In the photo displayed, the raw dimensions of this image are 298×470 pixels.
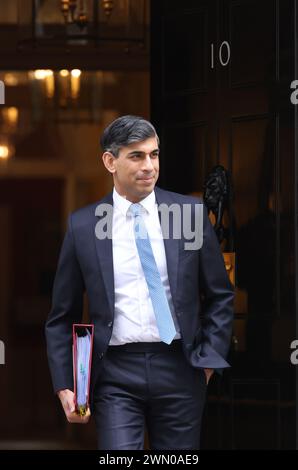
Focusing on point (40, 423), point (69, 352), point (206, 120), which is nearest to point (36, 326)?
point (40, 423)

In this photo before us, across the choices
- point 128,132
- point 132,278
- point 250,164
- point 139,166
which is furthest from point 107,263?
point 250,164

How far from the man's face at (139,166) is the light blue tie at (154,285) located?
0.14 metres

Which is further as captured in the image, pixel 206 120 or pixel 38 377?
pixel 38 377

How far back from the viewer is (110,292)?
4973 millimetres

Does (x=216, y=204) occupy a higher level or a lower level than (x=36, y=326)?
higher

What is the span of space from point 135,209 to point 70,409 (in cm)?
83

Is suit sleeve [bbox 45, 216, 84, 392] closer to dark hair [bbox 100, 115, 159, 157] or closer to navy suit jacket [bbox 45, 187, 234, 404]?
navy suit jacket [bbox 45, 187, 234, 404]

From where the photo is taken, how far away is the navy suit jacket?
5000 mm

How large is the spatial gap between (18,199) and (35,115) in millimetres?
2242

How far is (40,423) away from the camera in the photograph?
36.1 feet

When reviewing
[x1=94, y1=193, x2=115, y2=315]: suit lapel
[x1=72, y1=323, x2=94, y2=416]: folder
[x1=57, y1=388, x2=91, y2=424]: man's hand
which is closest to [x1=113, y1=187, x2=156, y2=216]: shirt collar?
[x1=94, y1=193, x2=115, y2=315]: suit lapel

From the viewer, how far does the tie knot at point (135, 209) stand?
16.6 ft

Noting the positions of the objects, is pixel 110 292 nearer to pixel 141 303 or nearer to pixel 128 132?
pixel 141 303

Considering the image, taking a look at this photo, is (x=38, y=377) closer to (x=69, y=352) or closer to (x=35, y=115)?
(x=35, y=115)
